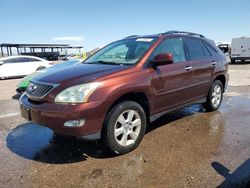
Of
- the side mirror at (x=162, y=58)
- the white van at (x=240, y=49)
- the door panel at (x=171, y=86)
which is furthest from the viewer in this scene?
the white van at (x=240, y=49)

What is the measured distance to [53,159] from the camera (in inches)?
174

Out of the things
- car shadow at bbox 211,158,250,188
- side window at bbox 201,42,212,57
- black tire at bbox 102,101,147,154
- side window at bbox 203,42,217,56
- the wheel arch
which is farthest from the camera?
the wheel arch

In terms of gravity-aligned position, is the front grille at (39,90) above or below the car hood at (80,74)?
below

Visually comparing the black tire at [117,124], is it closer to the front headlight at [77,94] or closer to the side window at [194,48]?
the front headlight at [77,94]

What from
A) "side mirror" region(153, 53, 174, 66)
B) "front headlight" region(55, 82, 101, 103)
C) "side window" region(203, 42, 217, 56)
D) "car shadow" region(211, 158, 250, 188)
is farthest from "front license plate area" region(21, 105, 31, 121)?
"side window" region(203, 42, 217, 56)

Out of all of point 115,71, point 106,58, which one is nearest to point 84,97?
point 115,71

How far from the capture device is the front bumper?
13.0ft

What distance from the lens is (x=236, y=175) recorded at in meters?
3.72

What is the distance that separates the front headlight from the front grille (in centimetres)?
26

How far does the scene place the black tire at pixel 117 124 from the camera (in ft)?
13.9

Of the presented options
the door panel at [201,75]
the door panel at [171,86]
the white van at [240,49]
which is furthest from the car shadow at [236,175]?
the white van at [240,49]

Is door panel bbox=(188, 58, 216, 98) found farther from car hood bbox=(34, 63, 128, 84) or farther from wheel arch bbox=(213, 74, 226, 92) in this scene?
car hood bbox=(34, 63, 128, 84)

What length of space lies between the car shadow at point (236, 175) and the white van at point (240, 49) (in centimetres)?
2342

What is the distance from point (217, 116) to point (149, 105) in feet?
8.02
